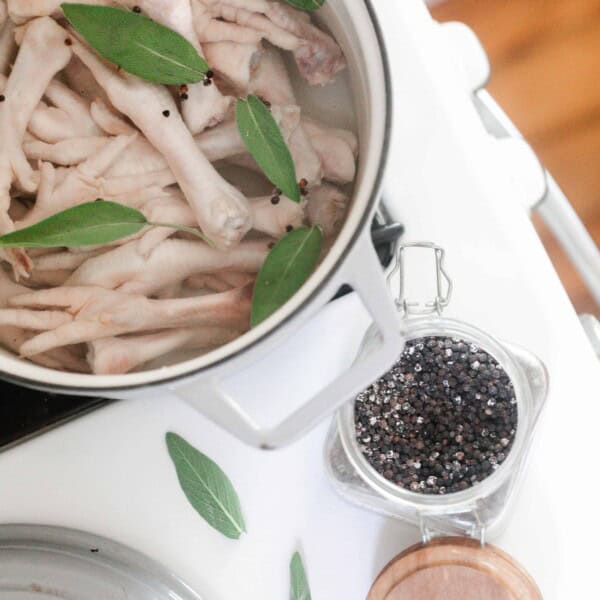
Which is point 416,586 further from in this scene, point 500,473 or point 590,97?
point 590,97

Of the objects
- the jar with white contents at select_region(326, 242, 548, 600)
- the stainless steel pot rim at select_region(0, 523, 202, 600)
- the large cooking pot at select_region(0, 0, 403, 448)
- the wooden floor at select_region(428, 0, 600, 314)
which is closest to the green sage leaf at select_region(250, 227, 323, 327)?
the large cooking pot at select_region(0, 0, 403, 448)

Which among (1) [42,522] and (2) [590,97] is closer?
(1) [42,522]

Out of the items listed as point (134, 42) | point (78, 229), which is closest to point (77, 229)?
point (78, 229)

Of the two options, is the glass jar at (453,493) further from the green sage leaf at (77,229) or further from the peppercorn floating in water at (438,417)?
the green sage leaf at (77,229)

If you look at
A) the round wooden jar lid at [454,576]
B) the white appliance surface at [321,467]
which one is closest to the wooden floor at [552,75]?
the white appliance surface at [321,467]

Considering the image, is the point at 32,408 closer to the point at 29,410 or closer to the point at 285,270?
the point at 29,410

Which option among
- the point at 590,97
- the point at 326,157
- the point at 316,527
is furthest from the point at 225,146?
the point at 590,97
